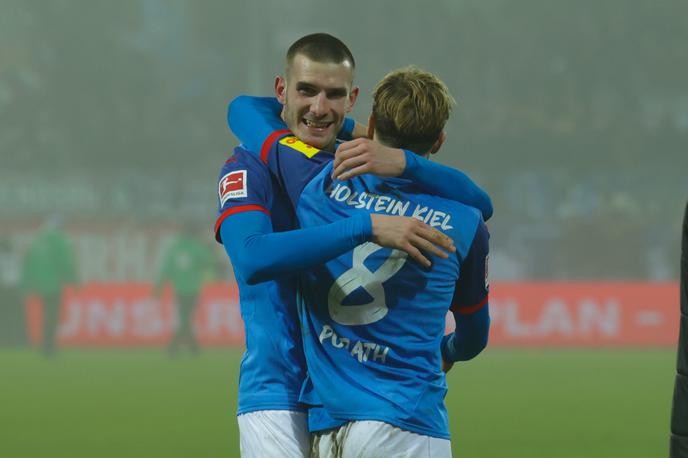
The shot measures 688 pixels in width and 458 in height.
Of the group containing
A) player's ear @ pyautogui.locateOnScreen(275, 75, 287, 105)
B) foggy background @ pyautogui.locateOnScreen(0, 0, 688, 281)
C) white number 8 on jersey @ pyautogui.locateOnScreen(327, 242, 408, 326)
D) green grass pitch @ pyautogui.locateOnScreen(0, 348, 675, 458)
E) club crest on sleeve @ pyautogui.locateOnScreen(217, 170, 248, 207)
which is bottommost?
green grass pitch @ pyautogui.locateOnScreen(0, 348, 675, 458)

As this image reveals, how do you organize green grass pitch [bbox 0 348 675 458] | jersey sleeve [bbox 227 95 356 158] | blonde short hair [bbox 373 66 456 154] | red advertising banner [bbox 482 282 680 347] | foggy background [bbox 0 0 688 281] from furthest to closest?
foggy background [bbox 0 0 688 281] → red advertising banner [bbox 482 282 680 347] → green grass pitch [bbox 0 348 675 458] → jersey sleeve [bbox 227 95 356 158] → blonde short hair [bbox 373 66 456 154]

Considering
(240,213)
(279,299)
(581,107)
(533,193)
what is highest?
(581,107)

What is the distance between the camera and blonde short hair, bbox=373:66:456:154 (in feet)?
9.04

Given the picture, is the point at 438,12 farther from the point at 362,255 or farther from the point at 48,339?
the point at 362,255

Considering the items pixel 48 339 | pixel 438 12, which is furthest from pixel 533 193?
pixel 48 339

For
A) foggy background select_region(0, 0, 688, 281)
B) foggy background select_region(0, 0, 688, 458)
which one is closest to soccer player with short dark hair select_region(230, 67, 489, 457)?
foggy background select_region(0, 0, 688, 458)

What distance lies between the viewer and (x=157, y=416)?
9875 mm

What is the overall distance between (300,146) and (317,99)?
176mm

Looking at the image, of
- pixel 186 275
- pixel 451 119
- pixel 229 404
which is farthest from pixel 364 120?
pixel 229 404

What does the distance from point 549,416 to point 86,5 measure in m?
22.3

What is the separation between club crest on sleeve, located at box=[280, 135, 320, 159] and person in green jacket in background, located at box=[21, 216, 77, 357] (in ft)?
43.1

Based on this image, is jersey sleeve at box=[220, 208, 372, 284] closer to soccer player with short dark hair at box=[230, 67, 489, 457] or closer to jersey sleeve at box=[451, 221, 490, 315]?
soccer player with short dark hair at box=[230, 67, 489, 457]

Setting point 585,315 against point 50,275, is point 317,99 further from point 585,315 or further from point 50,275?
point 585,315

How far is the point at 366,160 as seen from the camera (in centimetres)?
270
